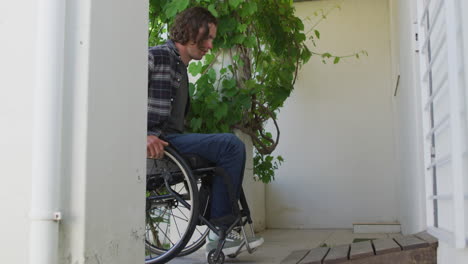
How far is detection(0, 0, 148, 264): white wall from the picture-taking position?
1.14 metres

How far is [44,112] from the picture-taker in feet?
3.69

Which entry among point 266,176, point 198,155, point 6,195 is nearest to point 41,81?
point 6,195

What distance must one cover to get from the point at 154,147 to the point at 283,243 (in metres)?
1.58

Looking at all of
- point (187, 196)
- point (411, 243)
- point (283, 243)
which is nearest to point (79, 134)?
point (187, 196)

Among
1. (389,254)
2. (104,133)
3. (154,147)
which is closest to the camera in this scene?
(104,133)

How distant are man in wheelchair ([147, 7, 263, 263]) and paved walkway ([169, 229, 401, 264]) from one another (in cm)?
24

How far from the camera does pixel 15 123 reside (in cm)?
117

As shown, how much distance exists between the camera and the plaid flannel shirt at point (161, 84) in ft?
7.13

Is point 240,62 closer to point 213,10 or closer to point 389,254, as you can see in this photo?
point 213,10

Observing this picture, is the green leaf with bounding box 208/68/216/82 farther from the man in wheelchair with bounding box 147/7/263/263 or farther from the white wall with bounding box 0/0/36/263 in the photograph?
the white wall with bounding box 0/0/36/263

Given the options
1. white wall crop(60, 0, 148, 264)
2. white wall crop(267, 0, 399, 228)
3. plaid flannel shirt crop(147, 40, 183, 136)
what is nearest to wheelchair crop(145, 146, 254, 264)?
plaid flannel shirt crop(147, 40, 183, 136)

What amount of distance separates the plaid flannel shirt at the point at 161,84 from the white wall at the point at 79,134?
85 cm

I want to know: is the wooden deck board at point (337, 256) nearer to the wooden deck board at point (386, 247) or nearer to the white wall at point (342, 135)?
the wooden deck board at point (386, 247)

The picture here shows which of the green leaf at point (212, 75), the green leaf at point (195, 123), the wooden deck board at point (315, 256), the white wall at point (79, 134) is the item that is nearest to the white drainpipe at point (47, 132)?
the white wall at point (79, 134)
